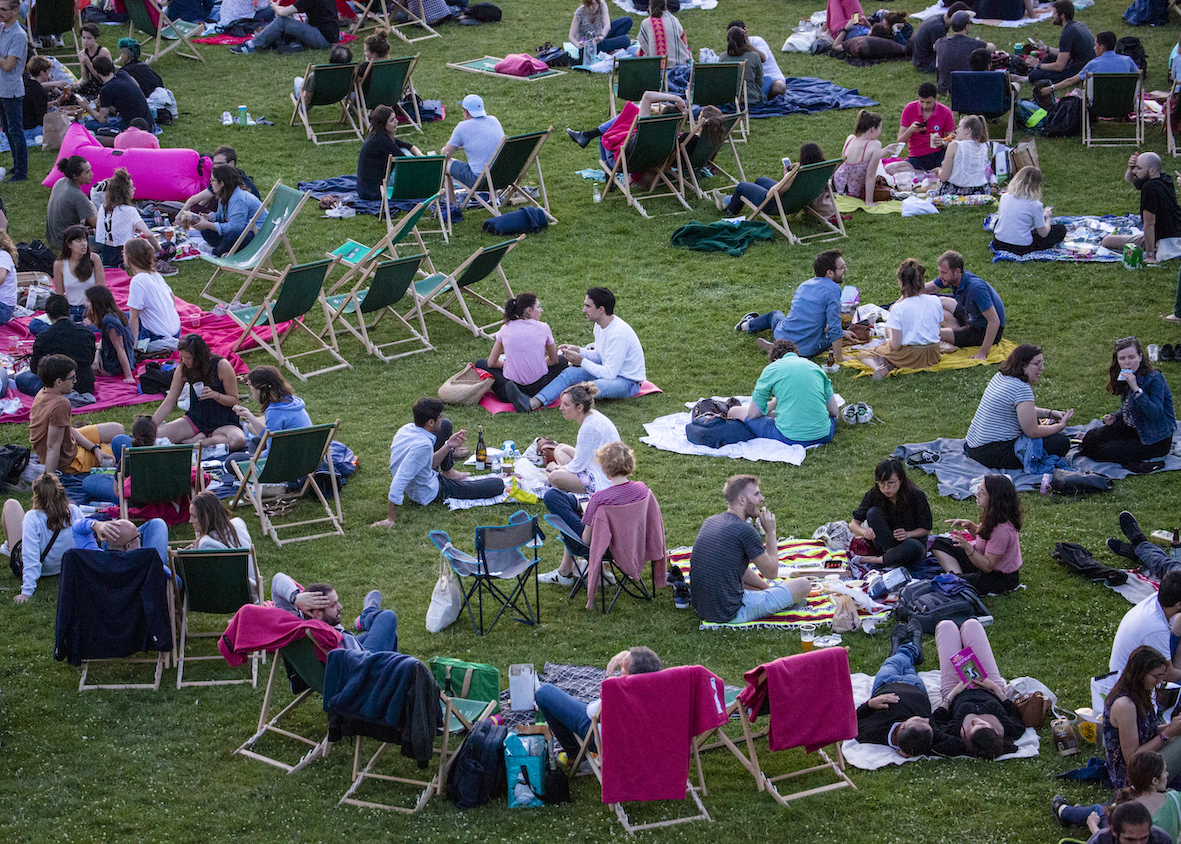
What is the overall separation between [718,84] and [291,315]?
23.0 ft

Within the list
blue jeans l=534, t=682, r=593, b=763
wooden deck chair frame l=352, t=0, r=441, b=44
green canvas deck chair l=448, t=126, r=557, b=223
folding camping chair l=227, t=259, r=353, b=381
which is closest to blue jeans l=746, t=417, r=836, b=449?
folding camping chair l=227, t=259, r=353, b=381

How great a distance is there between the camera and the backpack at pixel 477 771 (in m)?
6.67

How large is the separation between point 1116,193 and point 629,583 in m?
9.30

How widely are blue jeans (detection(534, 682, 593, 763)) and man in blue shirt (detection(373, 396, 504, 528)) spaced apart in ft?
9.27

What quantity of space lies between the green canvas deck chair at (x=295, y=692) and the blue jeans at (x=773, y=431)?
461 cm

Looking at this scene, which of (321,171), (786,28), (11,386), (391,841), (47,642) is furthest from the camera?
(786,28)

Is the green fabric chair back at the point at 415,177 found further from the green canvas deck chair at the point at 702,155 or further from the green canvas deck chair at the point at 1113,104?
Result: the green canvas deck chair at the point at 1113,104

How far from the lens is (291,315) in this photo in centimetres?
1183

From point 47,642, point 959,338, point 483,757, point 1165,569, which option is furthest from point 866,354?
point 47,642

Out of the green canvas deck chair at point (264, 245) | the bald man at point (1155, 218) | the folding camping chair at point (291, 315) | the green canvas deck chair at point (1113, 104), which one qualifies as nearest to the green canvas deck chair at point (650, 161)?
the green canvas deck chair at point (264, 245)

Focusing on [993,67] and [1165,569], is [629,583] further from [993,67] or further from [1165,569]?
[993,67]

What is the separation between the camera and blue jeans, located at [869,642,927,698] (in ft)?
23.8

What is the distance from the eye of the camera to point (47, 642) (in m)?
8.12

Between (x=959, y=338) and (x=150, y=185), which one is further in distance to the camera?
(x=150, y=185)
